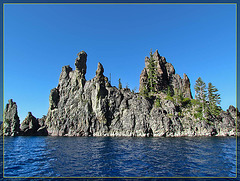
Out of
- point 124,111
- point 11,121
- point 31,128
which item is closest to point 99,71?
point 124,111

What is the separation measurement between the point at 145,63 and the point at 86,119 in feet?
236

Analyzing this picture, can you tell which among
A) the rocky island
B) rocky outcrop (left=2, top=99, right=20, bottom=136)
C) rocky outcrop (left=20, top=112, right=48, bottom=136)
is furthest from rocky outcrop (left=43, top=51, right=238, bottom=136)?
rocky outcrop (left=2, top=99, right=20, bottom=136)

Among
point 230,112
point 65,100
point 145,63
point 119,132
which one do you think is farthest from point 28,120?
point 230,112

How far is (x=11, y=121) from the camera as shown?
326 feet

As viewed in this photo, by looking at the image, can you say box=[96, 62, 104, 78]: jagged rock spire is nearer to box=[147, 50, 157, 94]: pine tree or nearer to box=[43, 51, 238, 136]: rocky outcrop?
box=[43, 51, 238, 136]: rocky outcrop

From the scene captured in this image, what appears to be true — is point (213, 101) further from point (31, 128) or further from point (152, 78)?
point (31, 128)

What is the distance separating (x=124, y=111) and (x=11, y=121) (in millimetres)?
81079

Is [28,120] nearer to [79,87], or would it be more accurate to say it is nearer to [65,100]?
[65,100]

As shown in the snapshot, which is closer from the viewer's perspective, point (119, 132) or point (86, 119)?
point (119, 132)

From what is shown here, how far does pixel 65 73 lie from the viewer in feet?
391

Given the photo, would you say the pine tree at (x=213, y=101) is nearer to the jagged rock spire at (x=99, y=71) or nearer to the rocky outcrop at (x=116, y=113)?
the rocky outcrop at (x=116, y=113)

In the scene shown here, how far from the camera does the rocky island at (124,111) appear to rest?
74062 millimetres

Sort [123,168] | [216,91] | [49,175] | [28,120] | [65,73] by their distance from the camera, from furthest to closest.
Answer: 1. [65,73]
2. [28,120]
3. [216,91]
4. [123,168]
5. [49,175]

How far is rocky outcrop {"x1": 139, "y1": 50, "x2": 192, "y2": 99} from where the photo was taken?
11218 cm
